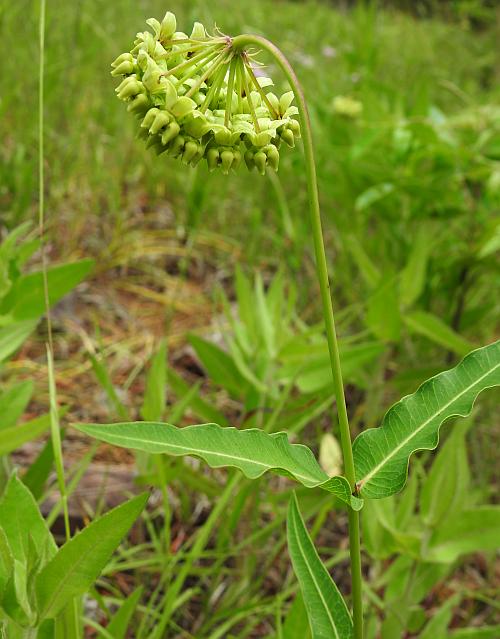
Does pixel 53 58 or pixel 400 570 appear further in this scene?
pixel 53 58

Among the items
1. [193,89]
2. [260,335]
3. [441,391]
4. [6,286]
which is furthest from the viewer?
[260,335]

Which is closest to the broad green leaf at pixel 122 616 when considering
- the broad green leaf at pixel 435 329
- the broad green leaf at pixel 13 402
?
the broad green leaf at pixel 13 402

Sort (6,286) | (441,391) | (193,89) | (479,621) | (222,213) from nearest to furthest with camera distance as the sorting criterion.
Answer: (193,89), (441,391), (6,286), (479,621), (222,213)

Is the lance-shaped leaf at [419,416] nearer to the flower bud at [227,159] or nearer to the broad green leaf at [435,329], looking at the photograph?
the flower bud at [227,159]

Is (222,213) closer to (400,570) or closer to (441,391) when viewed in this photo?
(400,570)

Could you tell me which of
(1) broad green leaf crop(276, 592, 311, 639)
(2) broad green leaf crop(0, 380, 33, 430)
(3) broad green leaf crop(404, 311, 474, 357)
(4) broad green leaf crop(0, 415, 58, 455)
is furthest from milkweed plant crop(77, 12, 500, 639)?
(3) broad green leaf crop(404, 311, 474, 357)

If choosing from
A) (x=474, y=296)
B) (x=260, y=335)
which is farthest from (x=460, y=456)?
(x=474, y=296)

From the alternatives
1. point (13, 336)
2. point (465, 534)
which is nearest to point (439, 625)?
point (465, 534)

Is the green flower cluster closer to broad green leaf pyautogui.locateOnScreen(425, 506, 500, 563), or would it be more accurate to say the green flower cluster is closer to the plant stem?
the plant stem
